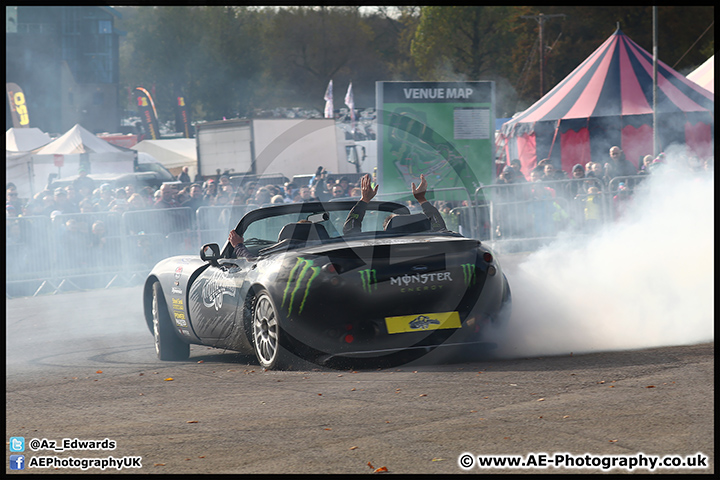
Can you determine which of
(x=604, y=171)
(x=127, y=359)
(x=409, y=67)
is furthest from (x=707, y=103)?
(x=409, y=67)

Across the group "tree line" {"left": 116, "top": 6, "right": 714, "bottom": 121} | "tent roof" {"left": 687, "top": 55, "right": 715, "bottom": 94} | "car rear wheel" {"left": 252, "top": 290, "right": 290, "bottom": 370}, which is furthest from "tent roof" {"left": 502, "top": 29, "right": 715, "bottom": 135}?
"tree line" {"left": 116, "top": 6, "right": 714, "bottom": 121}

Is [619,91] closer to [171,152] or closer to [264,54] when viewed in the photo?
[171,152]

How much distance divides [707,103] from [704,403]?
21.5m

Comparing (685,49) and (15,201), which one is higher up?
(685,49)

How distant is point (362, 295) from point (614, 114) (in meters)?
20.5

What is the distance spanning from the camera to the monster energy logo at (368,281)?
20.9ft

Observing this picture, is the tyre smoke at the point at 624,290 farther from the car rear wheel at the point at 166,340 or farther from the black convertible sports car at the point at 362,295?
the car rear wheel at the point at 166,340

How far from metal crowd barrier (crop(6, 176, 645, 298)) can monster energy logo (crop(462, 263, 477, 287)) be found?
362 inches

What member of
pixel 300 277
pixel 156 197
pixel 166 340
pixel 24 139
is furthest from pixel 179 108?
pixel 300 277

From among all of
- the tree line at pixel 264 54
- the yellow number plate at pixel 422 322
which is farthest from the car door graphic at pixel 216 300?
the tree line at pixel 264 54

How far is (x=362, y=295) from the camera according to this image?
636 centimetres

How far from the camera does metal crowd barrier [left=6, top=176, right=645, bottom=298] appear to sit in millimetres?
15062

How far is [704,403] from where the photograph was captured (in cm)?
489

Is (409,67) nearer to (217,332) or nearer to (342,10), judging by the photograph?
(342,10)
